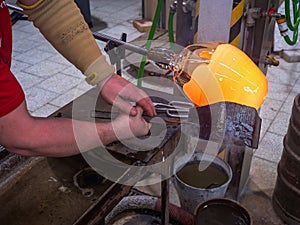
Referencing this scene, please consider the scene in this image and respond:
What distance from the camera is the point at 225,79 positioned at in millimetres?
1173

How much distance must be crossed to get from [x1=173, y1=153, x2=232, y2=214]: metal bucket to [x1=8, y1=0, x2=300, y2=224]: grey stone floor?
Answer: 19.5 inches

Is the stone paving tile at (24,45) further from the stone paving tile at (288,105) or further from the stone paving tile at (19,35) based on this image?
the stone paving tile at (288,105)

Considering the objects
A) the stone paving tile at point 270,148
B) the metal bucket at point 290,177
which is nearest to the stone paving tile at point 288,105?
the stone paving tile at point 270,148

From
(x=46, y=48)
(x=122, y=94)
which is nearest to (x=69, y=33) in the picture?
(x=122, y=94)

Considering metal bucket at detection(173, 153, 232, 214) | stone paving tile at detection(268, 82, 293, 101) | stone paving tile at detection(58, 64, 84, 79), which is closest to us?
metal bucket at detection(173, 153, 232, 214)

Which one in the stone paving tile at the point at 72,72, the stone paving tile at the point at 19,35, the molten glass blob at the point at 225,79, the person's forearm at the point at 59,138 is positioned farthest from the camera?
the stone paving tile at the point at 19,35

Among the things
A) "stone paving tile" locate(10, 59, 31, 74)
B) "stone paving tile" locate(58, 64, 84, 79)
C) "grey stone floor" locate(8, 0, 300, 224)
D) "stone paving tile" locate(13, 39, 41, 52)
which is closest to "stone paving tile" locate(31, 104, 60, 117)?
"grey stone floor" locate(8, 0, 300, 224)

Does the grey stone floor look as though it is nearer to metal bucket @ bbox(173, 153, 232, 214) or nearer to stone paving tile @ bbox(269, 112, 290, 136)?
stone paving tile @ bbox(269, 112, 290, 136)

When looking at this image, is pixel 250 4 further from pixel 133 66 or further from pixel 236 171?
pixel 133 66

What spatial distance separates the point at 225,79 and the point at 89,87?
2.87m

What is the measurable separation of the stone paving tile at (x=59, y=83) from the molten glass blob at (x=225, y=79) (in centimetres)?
277

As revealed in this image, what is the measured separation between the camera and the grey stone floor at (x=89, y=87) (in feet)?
9.20

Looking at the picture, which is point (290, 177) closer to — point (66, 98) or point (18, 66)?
point (66, 98)

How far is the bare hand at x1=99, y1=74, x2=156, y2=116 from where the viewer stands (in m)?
1.38
